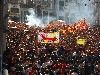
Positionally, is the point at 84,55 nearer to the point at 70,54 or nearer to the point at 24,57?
the point at 70,54

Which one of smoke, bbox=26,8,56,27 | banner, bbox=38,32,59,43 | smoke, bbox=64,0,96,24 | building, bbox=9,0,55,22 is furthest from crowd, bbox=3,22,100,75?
smoke, bbox=64,0,96,24

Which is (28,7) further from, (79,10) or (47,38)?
(47,38)

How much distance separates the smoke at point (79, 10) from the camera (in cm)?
8625

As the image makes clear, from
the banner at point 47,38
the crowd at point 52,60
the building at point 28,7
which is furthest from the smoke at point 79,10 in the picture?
the banner at point 47,38

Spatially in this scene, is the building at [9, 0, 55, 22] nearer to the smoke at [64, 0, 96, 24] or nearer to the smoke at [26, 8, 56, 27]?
the smoke at [26, 8, 56, 27]

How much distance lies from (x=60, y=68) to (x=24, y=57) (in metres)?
3.34

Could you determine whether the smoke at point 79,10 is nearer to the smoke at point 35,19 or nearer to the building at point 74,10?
the building at point 74,10

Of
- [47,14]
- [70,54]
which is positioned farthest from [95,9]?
[70,54]

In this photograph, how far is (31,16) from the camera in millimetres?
87125

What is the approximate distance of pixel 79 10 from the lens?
8938 centimetres

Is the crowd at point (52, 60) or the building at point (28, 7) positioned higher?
the crowd at point (52, 60)

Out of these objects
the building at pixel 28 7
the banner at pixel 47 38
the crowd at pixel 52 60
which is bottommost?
the building at pixel 28 7

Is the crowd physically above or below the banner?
below

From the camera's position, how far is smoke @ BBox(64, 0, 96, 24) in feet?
283
